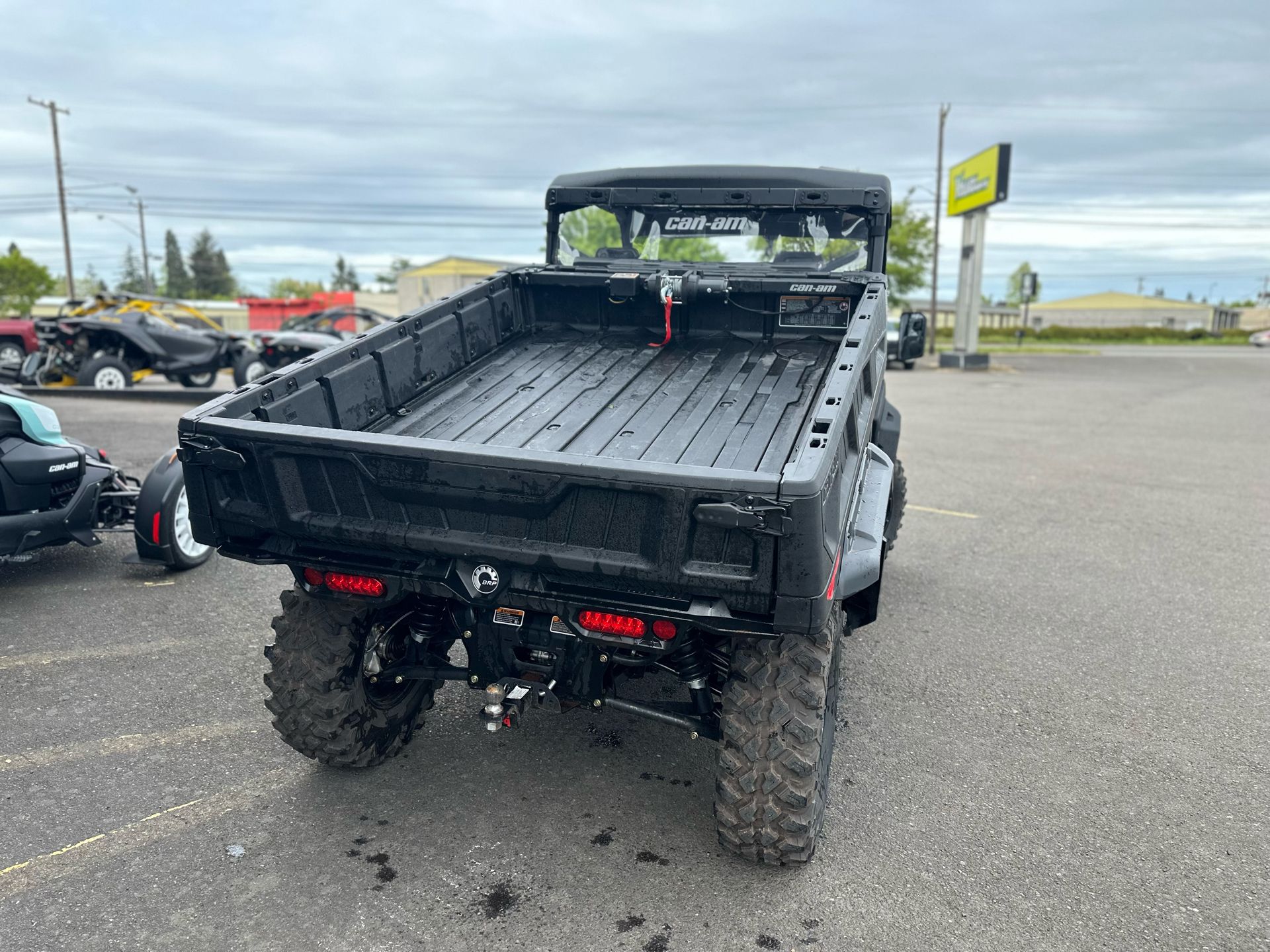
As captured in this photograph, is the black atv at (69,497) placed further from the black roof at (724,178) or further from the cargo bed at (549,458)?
the black roof at (724,178)

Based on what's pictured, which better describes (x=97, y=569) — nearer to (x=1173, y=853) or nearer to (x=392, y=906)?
(x=392, y=906)

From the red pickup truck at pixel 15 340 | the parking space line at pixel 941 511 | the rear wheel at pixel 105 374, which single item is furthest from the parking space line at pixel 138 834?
the red pickup truck at pixel 15 340

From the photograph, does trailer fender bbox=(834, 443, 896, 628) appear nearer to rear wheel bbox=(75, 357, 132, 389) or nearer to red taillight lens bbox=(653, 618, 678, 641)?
red taillight lens bbox=(653, 618, 678, 641)

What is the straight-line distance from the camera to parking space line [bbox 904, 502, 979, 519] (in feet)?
26.6

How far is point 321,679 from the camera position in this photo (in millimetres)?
3389

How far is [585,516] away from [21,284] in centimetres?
6534

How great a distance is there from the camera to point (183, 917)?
2795 mm

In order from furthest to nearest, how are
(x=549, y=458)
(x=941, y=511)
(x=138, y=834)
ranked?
1. (x=941, y=511)
2. (x=138, y=834)
3. (x=549, y=458)

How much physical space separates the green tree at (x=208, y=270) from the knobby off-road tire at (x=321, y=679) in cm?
10031

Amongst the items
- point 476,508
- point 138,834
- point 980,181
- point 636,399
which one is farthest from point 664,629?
point 980,181

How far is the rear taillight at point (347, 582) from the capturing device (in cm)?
315

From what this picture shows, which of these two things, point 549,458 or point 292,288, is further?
point 292,288

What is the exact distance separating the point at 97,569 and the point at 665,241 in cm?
437

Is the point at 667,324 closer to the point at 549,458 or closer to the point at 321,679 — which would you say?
the point at 549,458
